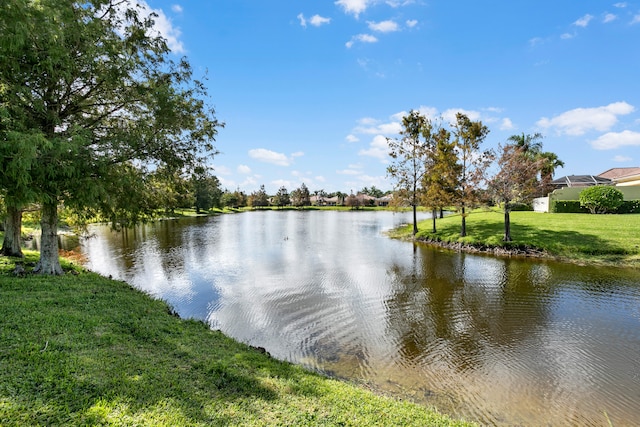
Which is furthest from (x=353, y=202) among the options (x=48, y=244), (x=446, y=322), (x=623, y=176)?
(x=48, y=244)

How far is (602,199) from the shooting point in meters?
30.9

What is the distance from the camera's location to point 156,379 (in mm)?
5266

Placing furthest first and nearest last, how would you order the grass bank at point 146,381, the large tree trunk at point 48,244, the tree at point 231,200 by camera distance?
the tree at point 231,200 → the large tree trunk at point 48,244 → the grass bank at point 146,381

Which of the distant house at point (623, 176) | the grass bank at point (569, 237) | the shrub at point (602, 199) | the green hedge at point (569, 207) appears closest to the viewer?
the grass bank at point (569, 237)

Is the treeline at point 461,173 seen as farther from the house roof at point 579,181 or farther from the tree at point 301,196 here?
the tree at point 301,196

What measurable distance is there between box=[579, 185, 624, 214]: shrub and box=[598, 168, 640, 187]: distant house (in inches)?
310

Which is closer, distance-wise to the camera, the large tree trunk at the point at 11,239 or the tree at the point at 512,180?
the large tree trunk at the point at 11,239

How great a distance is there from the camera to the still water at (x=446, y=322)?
706cm

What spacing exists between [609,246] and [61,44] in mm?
28403

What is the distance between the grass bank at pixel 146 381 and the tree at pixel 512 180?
22150mm

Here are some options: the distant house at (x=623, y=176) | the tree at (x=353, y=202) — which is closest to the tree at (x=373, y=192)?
the tree at (x=353, y=202)

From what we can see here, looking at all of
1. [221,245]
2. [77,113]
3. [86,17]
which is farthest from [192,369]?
[221,245]

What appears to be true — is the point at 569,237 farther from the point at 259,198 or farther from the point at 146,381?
the point at 259,198

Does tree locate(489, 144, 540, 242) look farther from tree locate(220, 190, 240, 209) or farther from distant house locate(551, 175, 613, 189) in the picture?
tree locate(220, 190, 240, 209)
